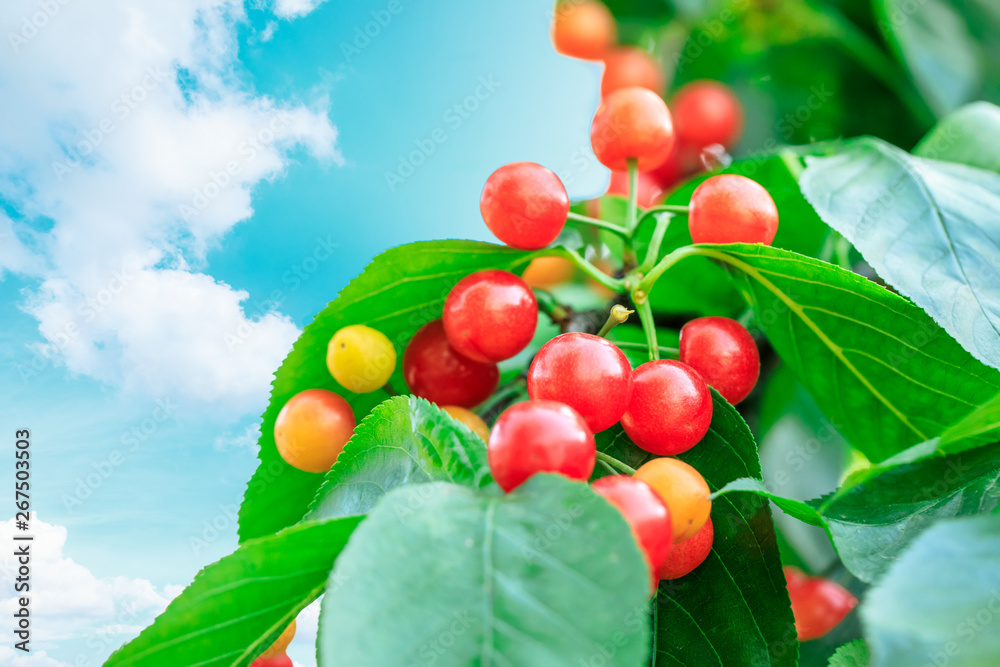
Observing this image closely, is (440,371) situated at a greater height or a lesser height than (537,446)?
greater

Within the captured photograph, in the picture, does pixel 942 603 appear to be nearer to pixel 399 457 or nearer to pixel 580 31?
pixel 399 457

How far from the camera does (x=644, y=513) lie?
1.23ft

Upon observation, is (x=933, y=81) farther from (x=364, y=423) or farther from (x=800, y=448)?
(x=364, y=423)

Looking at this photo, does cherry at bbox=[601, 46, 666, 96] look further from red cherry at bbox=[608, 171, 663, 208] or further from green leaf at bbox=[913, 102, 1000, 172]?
green leaf at bbox=[913, 102, 1000, 172]

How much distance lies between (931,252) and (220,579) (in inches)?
22.0

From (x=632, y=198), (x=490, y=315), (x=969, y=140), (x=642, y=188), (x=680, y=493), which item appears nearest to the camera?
(x=680, y=493)

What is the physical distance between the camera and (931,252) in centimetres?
59

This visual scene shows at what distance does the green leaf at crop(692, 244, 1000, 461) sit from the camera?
21.9 inches

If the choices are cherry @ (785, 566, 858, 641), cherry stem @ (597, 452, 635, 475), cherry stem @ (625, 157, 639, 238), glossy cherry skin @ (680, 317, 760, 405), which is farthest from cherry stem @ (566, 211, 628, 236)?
cherry @ (785, 566, 858, 641)

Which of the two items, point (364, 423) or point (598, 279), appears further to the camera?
point (598, 279)

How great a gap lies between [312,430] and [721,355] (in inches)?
12.6

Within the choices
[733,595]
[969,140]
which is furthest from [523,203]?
[969,140]

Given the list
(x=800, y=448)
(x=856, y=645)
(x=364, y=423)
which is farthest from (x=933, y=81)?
(x=364, y=423)

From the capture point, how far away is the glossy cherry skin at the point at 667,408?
0.49 metres
